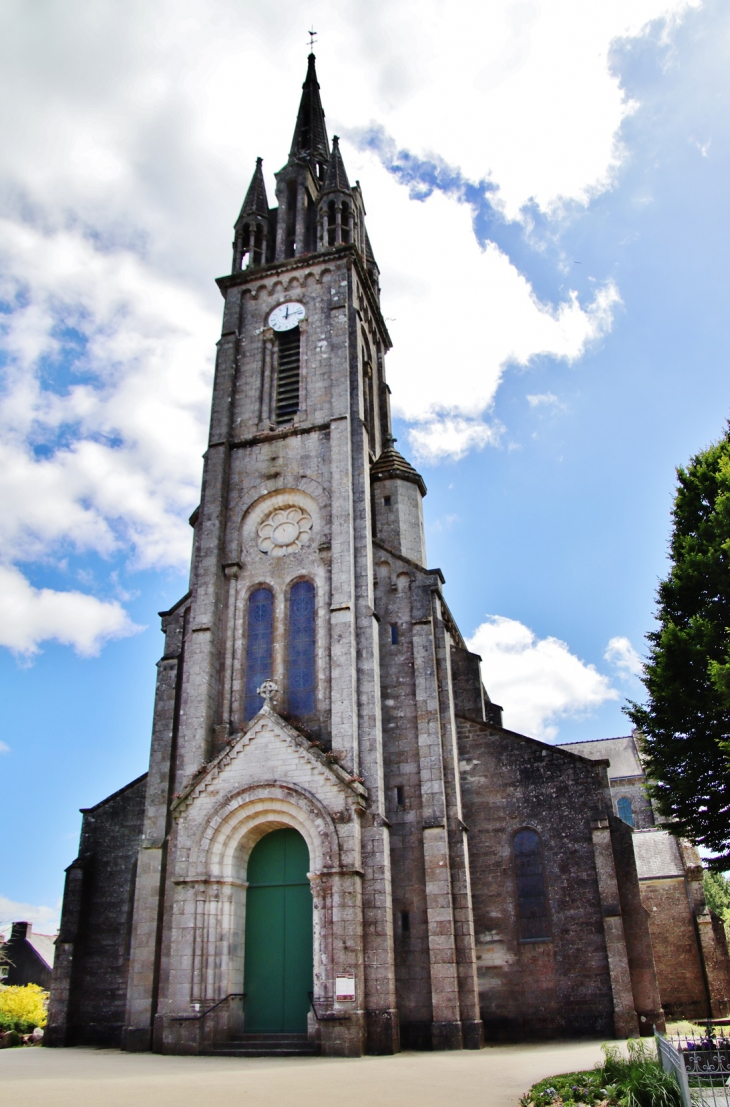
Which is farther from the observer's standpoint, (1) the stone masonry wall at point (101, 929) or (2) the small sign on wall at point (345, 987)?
(1) the stone masonry wall at point (101, 929)

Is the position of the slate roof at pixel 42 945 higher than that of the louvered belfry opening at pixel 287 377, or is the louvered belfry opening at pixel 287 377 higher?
the louvered belfry opening at pixel 287 377

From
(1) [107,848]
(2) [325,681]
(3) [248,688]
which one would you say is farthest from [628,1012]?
(1) [107,848]

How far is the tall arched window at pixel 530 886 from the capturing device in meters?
20.4

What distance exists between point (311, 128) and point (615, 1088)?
123 feet

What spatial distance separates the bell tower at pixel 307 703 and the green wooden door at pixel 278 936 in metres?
0.24

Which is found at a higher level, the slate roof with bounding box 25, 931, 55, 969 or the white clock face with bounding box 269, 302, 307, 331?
the white clock face with bounding box 269, 302, 307, 331

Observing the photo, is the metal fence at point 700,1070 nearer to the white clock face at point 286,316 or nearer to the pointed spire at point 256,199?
the white clock face at point 286,316

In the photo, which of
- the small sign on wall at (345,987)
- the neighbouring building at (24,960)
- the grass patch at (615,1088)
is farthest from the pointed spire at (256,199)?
the neighbouring building at (24,960)

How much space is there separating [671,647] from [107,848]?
16.7 m

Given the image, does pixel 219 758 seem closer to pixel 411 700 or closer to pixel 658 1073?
pixel 411 700

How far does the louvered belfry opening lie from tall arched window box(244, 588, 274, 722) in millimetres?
6367

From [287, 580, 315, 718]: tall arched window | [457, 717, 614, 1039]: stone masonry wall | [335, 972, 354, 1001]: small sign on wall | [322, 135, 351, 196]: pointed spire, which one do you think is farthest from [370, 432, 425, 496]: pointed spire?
[335, 972, 354, 1001]: small sign on wall

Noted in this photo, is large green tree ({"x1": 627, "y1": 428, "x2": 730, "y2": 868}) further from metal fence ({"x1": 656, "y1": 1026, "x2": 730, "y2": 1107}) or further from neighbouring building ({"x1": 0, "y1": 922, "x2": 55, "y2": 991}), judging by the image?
neighbouring building ({"x1": 0, "y1": 922, "x2": 55, "y2": 991})

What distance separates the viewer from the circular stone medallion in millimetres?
24250
